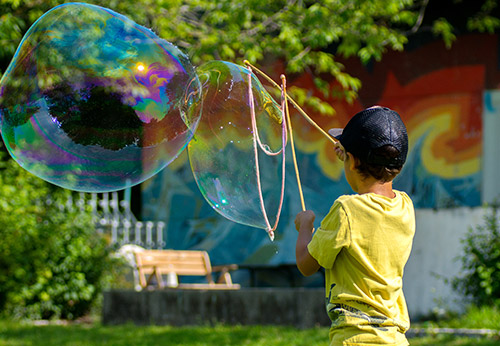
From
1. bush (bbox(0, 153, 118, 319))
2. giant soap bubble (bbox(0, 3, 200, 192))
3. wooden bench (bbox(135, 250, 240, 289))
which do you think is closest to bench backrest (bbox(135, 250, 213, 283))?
wooden bench (bbox(135, 250, 240, 289))

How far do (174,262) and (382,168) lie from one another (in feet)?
22.6

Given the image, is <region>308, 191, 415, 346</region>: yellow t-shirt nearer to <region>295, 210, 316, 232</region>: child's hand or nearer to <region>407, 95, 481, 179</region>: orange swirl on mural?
<region>295, 210, 316, 232</region>: child's hand

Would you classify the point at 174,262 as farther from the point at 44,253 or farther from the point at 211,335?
the point at 211,335

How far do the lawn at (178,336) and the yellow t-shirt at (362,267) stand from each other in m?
3.48

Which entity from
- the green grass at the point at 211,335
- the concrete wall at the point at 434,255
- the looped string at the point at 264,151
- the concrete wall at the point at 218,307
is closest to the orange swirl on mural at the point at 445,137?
the concrete wall at the point at 434,255

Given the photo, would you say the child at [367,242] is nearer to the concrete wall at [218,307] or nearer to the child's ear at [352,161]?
the child's ear at [352,161]

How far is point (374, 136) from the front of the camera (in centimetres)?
261

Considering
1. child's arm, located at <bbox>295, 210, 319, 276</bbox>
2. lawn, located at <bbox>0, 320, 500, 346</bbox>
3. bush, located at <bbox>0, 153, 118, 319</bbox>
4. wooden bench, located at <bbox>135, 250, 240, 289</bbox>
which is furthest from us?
wooden bench, located at <bbox>135, 250, 240, 289</bbox>

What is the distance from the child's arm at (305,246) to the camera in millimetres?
2645

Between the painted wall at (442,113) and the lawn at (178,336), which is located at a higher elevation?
the painted wall at (442,113)

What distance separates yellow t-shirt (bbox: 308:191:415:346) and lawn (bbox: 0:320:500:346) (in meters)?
3.48

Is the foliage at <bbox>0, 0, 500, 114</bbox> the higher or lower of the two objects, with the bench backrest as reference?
higher

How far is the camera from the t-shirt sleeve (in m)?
2.54

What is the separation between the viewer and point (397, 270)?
2.66 meters
